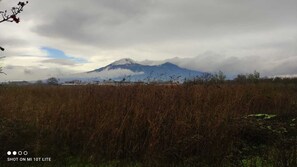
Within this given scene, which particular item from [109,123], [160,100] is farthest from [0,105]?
[160,100]

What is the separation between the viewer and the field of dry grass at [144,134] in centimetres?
579

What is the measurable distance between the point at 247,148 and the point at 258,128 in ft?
3.12

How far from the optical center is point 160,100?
7.44 metres

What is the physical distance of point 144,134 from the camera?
21.3 feet

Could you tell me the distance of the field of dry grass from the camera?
579cm

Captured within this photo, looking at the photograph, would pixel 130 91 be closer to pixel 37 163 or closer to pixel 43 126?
pixel 43 126

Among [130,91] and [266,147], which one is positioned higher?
[130,91]

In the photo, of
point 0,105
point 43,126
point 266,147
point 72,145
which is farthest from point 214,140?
point 0,105

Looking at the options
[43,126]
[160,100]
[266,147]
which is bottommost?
[266,147]

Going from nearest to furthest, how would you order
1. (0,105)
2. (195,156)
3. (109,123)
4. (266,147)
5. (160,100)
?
(195,156) < (109,123) < (266,147) < (160,100) < (0,105)

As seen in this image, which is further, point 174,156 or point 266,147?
point 266,147

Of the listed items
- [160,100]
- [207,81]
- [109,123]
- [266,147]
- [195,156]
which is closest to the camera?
[195,156]

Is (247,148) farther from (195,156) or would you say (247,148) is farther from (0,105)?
(0,105)

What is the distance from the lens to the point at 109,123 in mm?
6492
